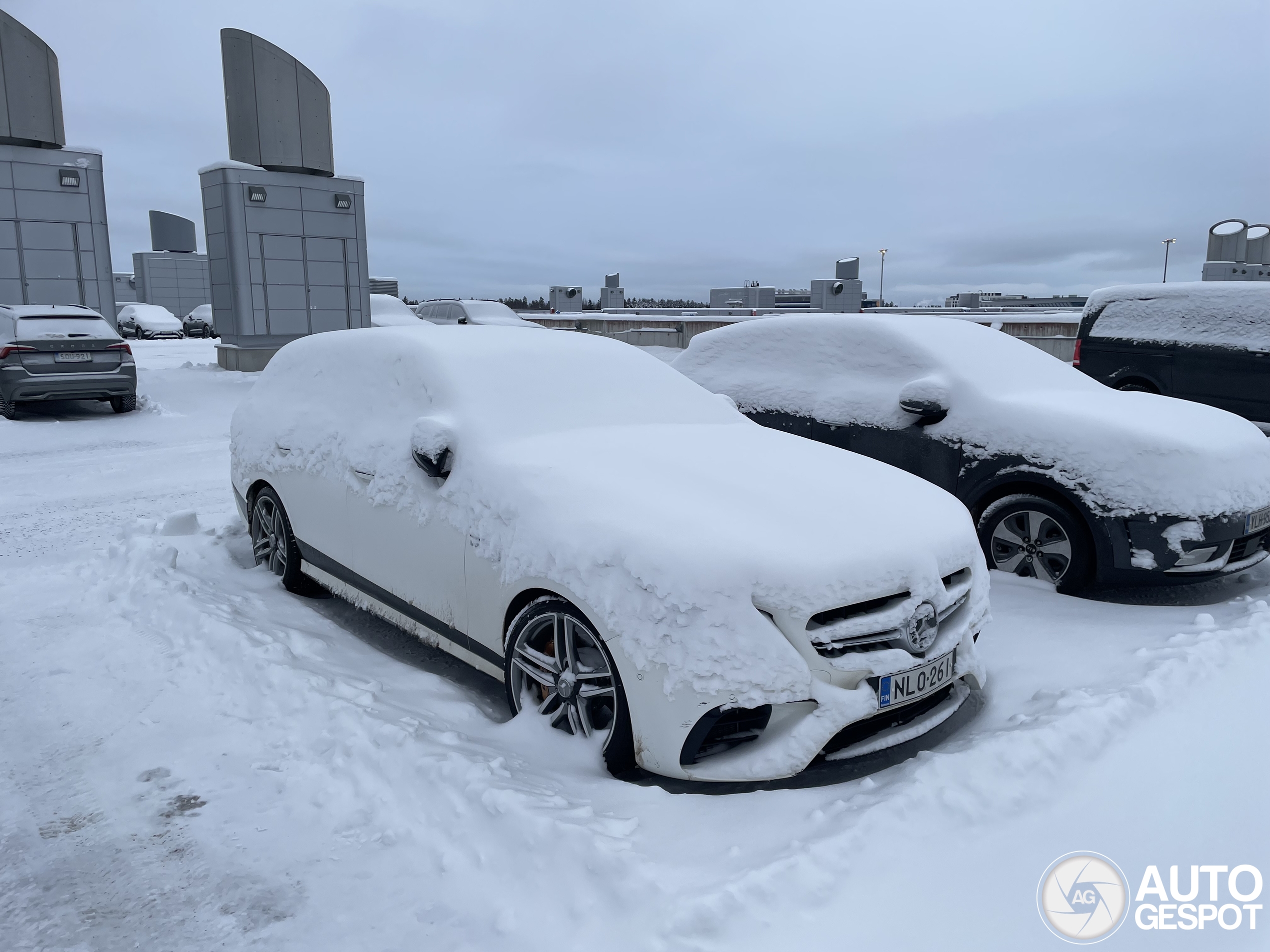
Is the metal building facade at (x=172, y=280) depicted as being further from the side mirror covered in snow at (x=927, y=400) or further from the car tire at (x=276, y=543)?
the side mirror covered in snow at (x=927, y=400)

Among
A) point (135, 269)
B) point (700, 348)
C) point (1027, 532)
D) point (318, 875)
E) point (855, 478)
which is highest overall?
point (135, 269)

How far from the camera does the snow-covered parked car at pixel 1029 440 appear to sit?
14.8ft

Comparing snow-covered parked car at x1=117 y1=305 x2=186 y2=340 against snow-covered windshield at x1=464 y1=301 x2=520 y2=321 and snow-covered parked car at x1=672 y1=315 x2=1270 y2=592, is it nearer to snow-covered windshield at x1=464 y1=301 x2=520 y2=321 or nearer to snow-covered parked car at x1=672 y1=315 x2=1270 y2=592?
snow-covered windshield at x1=464 y1=301 x2=520 y2=321

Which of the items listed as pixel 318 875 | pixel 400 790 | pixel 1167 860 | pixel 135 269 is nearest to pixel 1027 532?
pixel 1167 860

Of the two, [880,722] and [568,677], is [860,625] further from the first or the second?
[568,677]

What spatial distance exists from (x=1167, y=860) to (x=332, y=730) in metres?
2.79

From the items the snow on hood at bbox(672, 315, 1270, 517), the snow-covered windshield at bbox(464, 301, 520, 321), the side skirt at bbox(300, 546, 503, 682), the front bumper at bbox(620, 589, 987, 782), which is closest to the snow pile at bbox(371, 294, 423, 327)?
the snow-covered windshield at bbox(464, 301, 520, 321)

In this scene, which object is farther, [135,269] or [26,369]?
[135,269]

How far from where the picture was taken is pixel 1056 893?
93.5 inches

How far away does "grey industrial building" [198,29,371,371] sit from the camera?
1598cm

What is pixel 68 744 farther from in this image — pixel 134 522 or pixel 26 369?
pixel 26 369

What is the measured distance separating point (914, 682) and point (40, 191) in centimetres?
1812
